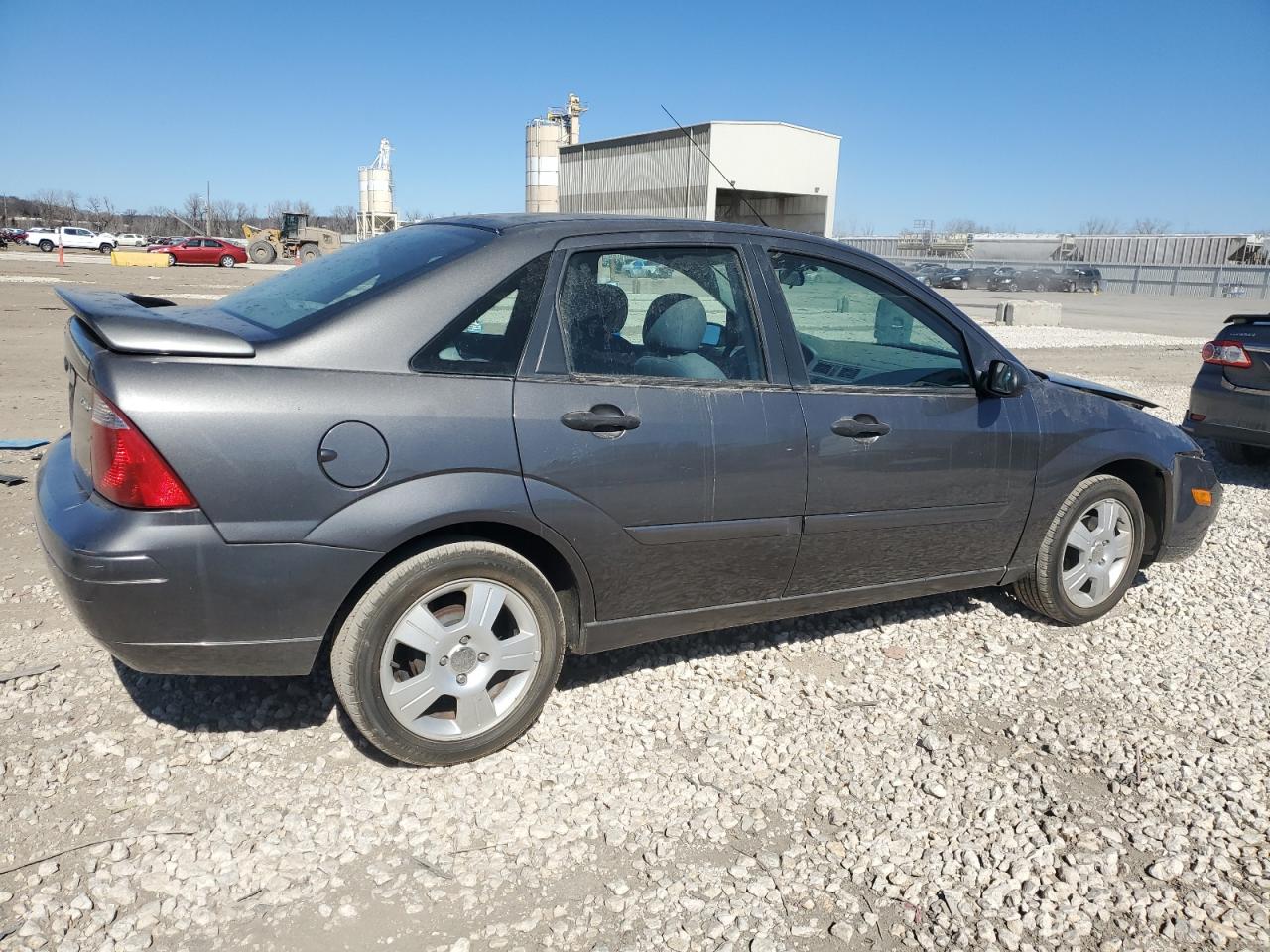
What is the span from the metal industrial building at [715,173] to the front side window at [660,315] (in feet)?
73.3

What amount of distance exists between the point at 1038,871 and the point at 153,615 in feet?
8.61

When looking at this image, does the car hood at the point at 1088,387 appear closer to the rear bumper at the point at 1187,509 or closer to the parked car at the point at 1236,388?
the rear bumper at the point at 1187,509

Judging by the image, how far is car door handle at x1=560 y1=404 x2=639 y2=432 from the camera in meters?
2.98

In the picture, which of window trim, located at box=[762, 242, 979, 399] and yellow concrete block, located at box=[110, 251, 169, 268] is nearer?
window trim, located at box=[762, 242, 979, 399]

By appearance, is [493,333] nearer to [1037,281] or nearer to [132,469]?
[132,469]

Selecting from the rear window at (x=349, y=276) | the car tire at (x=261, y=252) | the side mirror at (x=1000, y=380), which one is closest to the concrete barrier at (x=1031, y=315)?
the side mirror at (x=1000, y=380)

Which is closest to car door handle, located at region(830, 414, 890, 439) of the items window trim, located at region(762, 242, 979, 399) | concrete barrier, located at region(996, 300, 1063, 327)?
window trim, located at region(762, 242, 979, 399)

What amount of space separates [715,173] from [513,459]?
83.8 ft

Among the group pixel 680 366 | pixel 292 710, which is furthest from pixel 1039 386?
pixel 292 710

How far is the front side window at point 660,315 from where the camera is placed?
3.13m

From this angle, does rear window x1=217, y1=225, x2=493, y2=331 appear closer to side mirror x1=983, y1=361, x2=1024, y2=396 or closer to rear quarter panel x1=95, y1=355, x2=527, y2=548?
rear quarter panel x1=95, y1=355, x2=527, y2=548

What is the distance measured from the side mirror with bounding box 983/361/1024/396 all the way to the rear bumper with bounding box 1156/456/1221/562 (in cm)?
125

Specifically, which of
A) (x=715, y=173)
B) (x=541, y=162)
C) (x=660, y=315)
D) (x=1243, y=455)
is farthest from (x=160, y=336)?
(x=541, y=162)

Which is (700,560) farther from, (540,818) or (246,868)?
(246,868)
